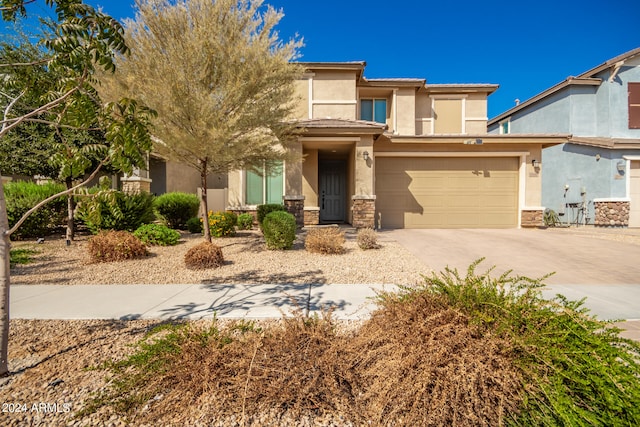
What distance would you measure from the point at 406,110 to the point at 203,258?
1277cm

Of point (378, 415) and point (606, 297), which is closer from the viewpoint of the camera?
point (378, 415)

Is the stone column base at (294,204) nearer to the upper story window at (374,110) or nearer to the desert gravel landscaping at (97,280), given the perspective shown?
the desert gravel landscaping at (97,280)

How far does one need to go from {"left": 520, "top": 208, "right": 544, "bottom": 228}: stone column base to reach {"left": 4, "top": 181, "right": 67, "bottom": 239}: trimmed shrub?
16846 millimetres

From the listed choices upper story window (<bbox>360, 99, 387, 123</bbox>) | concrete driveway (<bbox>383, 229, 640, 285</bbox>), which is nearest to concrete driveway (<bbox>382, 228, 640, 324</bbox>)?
concrete driveway (<bbox>383, 229, 640, 285</bbox>)

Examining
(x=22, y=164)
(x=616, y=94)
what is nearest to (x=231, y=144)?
(x=22, y=164)

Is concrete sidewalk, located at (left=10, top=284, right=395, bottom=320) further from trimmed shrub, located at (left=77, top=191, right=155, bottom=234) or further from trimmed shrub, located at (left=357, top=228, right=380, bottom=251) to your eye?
trimmed shrub, located at (left=77, top=191, right=155, bottom=234)

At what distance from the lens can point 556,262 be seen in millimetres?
6238

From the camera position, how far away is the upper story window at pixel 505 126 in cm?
1955

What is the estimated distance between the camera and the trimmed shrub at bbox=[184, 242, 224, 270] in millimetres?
5734

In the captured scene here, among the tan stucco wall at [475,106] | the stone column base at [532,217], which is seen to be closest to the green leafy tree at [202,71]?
the stone column base at [532,217]

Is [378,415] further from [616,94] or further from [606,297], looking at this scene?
[616,94]

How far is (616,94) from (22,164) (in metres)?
25.5

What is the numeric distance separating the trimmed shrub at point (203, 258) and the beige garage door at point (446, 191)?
7.61 meters

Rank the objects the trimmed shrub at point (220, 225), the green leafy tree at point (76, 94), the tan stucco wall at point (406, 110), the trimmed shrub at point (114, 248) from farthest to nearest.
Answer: the tan stucco wall at point (406, 110) < the trimmed shrub at point (220, 225) < the trimmed shrub at point (114, 248) < the green leafy tree at point (76, 94)
